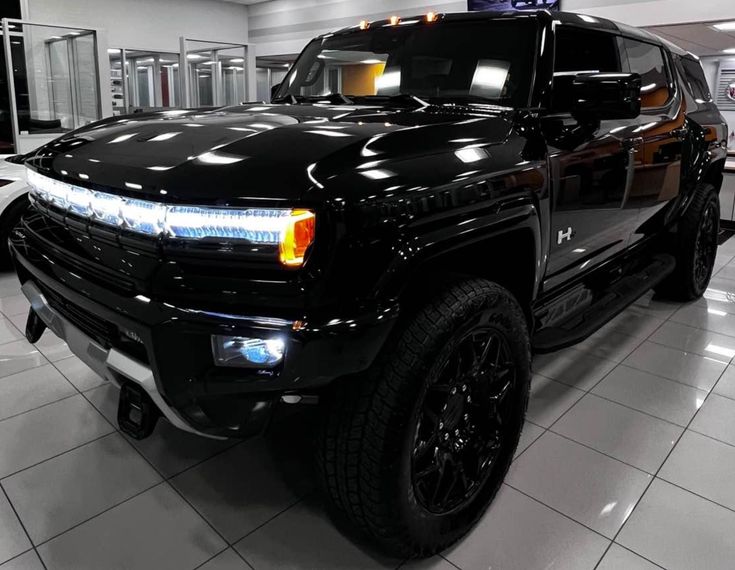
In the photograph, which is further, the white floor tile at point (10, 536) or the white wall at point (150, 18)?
the white wall at point (150, 18)

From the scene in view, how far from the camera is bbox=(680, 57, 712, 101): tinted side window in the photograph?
3.39 meters

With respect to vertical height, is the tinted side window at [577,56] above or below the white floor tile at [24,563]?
above

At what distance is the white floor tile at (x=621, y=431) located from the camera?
2158 millimetres

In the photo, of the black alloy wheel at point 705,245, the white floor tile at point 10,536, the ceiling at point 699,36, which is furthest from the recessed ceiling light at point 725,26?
the white floor tile at point 10,536

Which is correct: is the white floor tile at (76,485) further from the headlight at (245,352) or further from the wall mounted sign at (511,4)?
the wall mounted sign at (511,4)

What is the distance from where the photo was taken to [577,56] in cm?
220

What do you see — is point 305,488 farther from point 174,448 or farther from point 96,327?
point 96,327

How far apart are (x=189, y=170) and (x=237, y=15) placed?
15157mm

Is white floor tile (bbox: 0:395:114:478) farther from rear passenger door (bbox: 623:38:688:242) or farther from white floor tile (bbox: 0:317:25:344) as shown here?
rear passenger door (bbox: 623:38:688:242)

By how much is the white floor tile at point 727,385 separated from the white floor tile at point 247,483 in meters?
1.91

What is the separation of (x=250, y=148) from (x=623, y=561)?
1.49m

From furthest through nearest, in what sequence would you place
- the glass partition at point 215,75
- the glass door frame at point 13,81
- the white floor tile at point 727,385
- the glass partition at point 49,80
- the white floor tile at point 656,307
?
the glass partition at point 215,75, the glass partition at point 49,80, the glass door frame at point 13,81, the white floor tile at point 656,307, the white floor tile at point 727,385

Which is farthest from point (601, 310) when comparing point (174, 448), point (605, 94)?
point (174, 448)

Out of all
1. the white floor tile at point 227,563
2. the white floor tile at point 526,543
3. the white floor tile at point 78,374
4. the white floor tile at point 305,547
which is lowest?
the white floor tile at point 526,543
